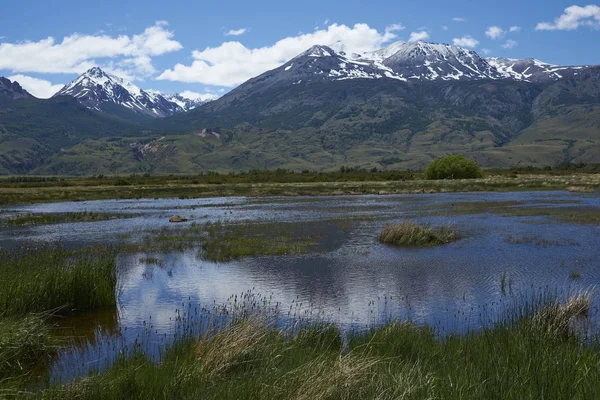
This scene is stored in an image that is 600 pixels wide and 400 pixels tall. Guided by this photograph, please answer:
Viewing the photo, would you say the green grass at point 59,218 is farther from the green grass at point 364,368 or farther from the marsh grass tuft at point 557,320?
the marsh grass tuft at point 557,320

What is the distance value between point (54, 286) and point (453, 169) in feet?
402

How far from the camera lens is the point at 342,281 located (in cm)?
2522

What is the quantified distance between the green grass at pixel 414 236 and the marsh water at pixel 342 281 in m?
1.00

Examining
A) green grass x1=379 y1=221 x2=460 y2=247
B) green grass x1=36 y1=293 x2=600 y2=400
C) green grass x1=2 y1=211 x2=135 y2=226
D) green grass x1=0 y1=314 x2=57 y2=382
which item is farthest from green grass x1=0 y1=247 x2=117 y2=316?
green grass x1=2 y1=211 x2=135 y2=226

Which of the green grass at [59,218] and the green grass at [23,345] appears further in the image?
the green grass at [59,218]

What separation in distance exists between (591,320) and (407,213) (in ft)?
138

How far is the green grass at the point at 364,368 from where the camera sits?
370 inches

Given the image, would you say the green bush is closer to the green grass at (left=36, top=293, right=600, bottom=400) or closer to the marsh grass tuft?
the marsh grass tuft

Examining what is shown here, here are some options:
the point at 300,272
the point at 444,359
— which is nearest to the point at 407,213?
the point at 300,272

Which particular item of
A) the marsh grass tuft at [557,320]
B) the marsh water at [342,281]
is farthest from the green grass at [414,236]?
the marsh grass tuft at [557,320]

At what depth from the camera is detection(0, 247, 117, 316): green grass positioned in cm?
1722

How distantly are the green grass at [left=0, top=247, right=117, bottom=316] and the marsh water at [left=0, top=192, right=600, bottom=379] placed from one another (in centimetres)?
82

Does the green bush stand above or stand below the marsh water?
above

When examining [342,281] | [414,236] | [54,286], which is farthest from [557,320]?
A: [414,236]
